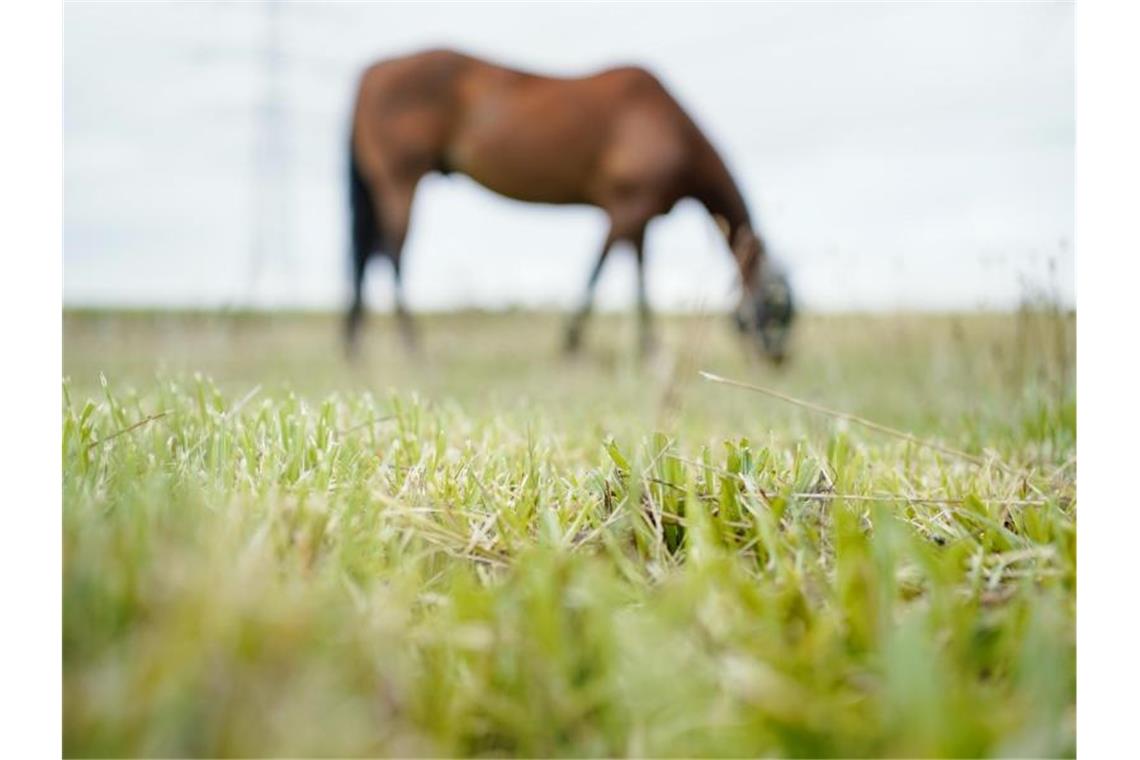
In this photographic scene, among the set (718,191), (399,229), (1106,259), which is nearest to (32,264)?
(1106,259)

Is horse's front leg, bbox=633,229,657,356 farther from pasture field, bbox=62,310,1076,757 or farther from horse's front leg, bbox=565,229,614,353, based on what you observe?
pasture field, bbox=62,310,1076,757

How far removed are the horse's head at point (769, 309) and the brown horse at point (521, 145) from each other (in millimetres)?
16

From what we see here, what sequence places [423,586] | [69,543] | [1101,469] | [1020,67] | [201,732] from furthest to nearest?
[1020,67] → [1101,469] → [423,586] → [69,543] → [201,732]

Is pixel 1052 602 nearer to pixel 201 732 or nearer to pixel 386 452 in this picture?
pixel 201 732

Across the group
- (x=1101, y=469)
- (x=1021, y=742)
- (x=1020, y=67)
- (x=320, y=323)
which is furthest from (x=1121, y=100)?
(x=320, y=323)

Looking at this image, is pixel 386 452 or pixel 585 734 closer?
pixel 585 734

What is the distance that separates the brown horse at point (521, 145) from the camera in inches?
176

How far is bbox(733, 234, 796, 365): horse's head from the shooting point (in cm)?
401

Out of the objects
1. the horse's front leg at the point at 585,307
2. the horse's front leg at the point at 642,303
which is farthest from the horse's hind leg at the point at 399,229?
the horse's front leg at the point at 642,303

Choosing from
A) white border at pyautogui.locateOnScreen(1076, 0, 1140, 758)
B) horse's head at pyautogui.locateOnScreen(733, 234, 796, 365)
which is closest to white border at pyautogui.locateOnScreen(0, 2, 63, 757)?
white border at pyautogui.locateOnScreen(1076, 0, 1140, 758)

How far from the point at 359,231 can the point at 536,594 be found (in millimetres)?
4320

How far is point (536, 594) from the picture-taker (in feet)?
2.13

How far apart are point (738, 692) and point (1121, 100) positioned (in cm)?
100

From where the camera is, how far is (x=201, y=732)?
1.63 feet
